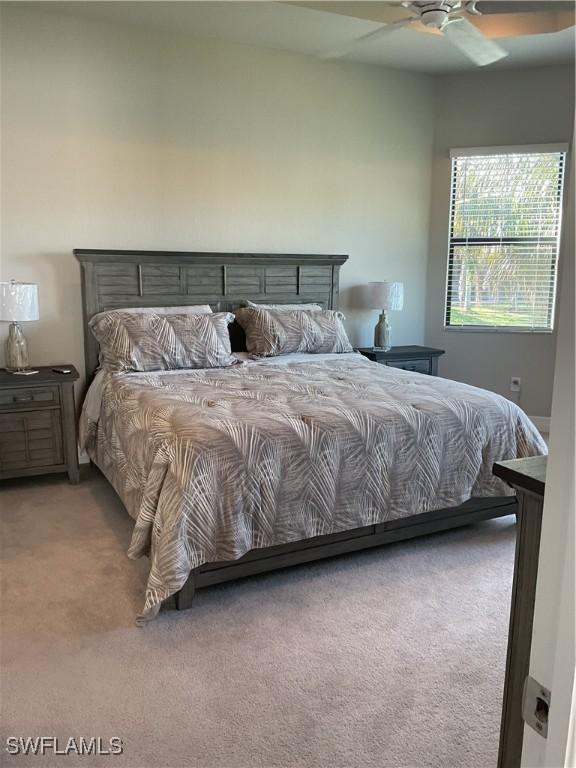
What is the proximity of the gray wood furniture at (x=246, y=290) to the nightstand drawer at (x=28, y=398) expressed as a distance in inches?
18.8

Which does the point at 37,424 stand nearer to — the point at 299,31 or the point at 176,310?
the point at 176,310

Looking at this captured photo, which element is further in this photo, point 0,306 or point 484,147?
point 484,147

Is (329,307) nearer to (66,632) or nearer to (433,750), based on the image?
(66,632)

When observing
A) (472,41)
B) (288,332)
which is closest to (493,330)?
(288,332)

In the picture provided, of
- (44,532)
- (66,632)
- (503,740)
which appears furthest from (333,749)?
(44,532)

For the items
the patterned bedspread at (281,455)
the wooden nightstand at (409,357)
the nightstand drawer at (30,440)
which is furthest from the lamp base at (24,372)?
the wooden nightstand at (409,357)

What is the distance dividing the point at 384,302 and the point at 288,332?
1.02m

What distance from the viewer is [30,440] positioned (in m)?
3.64

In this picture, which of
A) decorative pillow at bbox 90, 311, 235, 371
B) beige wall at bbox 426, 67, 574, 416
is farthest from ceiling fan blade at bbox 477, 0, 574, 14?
decorative pillow at bbox 90, 311, 235, 371

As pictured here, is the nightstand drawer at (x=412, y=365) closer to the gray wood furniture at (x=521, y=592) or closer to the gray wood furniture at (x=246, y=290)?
the gray wood furniture at (x=246, y=290)

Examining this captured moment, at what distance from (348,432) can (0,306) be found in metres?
2.25

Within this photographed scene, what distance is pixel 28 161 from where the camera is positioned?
3826mm

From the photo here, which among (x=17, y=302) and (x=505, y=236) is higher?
(x=505, y=236)

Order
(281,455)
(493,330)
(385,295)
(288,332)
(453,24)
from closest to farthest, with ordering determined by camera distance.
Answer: (281,455), (453,24), (288,332), (385,295), (493,330)
